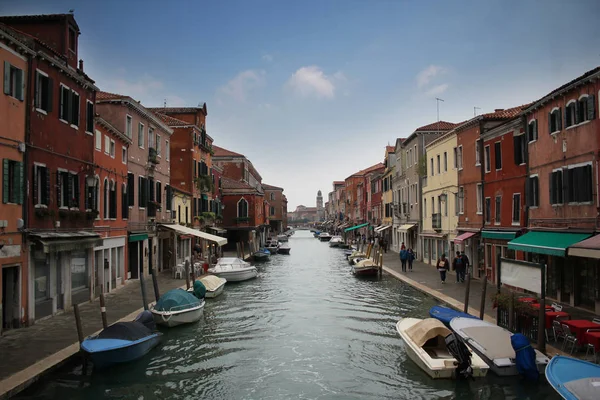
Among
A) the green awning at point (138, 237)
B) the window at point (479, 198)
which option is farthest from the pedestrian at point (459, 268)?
the green awning at point (138, 237)

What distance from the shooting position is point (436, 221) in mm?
32062

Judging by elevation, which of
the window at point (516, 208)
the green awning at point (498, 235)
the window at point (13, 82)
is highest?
the window at point (13, 82)

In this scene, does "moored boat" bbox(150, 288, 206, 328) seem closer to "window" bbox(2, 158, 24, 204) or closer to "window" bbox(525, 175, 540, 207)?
"window" bbox(2, 158, 24, 204)

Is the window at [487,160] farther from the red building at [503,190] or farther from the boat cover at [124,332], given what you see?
the boat cover at [124,332]

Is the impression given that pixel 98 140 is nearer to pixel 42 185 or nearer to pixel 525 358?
pixel 42 185

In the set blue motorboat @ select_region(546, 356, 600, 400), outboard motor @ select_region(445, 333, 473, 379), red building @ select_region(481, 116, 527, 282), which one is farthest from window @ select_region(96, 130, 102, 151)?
blue motorboat @ select_region(546, 356, 600, 400)

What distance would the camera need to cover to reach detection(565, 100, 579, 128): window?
52.9 feet

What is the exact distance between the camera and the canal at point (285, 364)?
10805 millimetres

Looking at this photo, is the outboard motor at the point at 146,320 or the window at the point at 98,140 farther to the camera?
the window at the point at 98,140

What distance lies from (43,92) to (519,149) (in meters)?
17.2

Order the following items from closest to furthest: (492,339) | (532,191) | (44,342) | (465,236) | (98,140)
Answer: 1. (492,339)
2. (44,342)
3. (532,191)
4. (98,140)
5. (465,236)

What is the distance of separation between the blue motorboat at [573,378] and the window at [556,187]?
355 inches

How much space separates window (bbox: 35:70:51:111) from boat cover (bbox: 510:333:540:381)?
1390cm

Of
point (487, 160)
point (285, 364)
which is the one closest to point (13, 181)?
point (285, 364)
